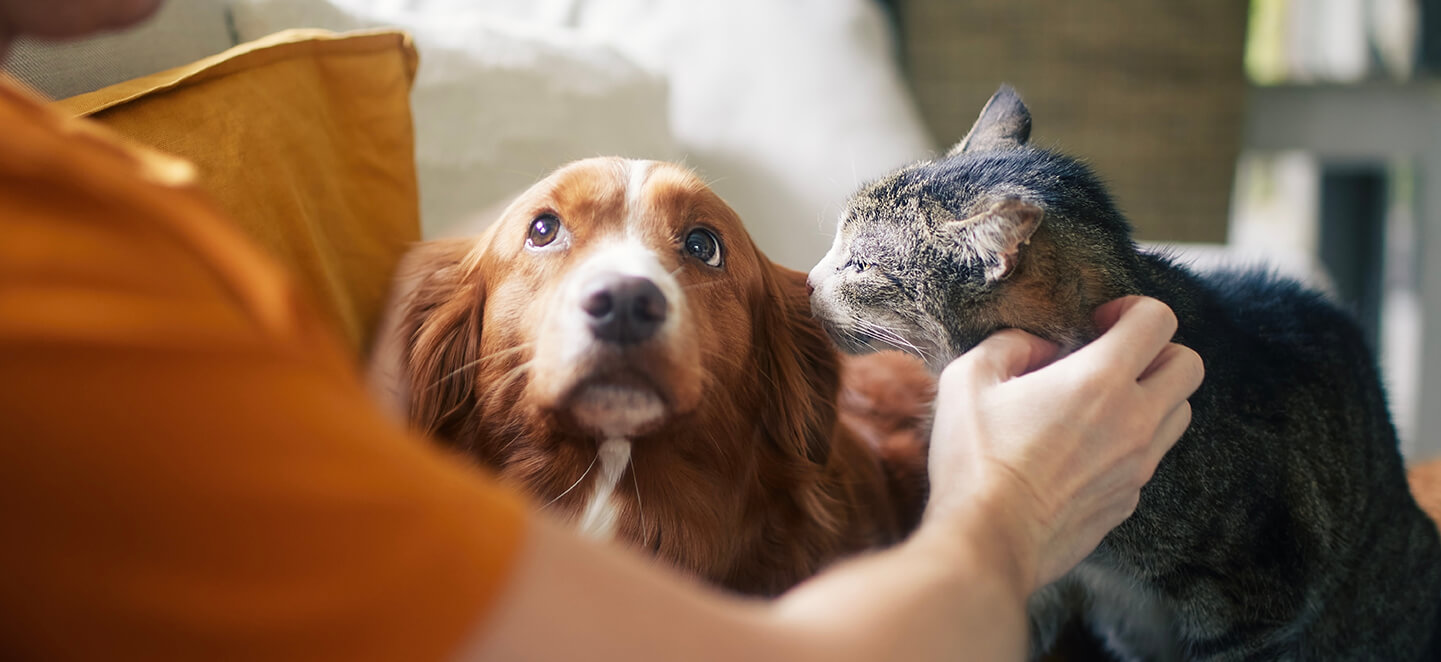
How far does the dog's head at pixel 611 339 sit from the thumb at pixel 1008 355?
0.22 metres

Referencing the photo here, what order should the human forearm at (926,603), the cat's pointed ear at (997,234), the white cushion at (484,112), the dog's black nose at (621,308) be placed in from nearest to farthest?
the human forearm at (926,603) < the dog's black nose at (621,308) < the cat's pointed ear at (997,234) < the white cushion at (484,112)

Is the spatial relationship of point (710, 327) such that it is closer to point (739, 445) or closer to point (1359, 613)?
point (739, 445)

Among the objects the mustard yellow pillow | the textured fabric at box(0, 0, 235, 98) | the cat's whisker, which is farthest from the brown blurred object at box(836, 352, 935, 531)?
the textured fabric at box(0, 0, 235, 98)

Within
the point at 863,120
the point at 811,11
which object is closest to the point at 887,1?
the point at 811,11

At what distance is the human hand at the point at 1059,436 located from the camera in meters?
0.79

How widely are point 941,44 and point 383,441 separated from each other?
9.25 ft

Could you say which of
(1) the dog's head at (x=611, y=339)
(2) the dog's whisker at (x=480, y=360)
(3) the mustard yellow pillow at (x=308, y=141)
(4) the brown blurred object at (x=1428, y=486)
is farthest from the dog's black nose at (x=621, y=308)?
(4) the brown blurred object at (x=1428, y=486)

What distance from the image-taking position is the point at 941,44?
2.92 m

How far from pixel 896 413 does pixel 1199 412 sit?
0.44 meters

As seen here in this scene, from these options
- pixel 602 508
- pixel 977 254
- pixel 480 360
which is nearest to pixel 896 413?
pixel 977 254

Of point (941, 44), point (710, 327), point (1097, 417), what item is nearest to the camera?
point (1097, 417)

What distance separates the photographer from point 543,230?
989 millimetres

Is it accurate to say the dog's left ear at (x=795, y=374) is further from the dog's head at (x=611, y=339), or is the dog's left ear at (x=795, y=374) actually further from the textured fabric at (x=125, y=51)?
the textured fabric at (x=125, y=51)

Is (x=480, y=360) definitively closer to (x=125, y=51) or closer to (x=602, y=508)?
(x=602, y=508)
